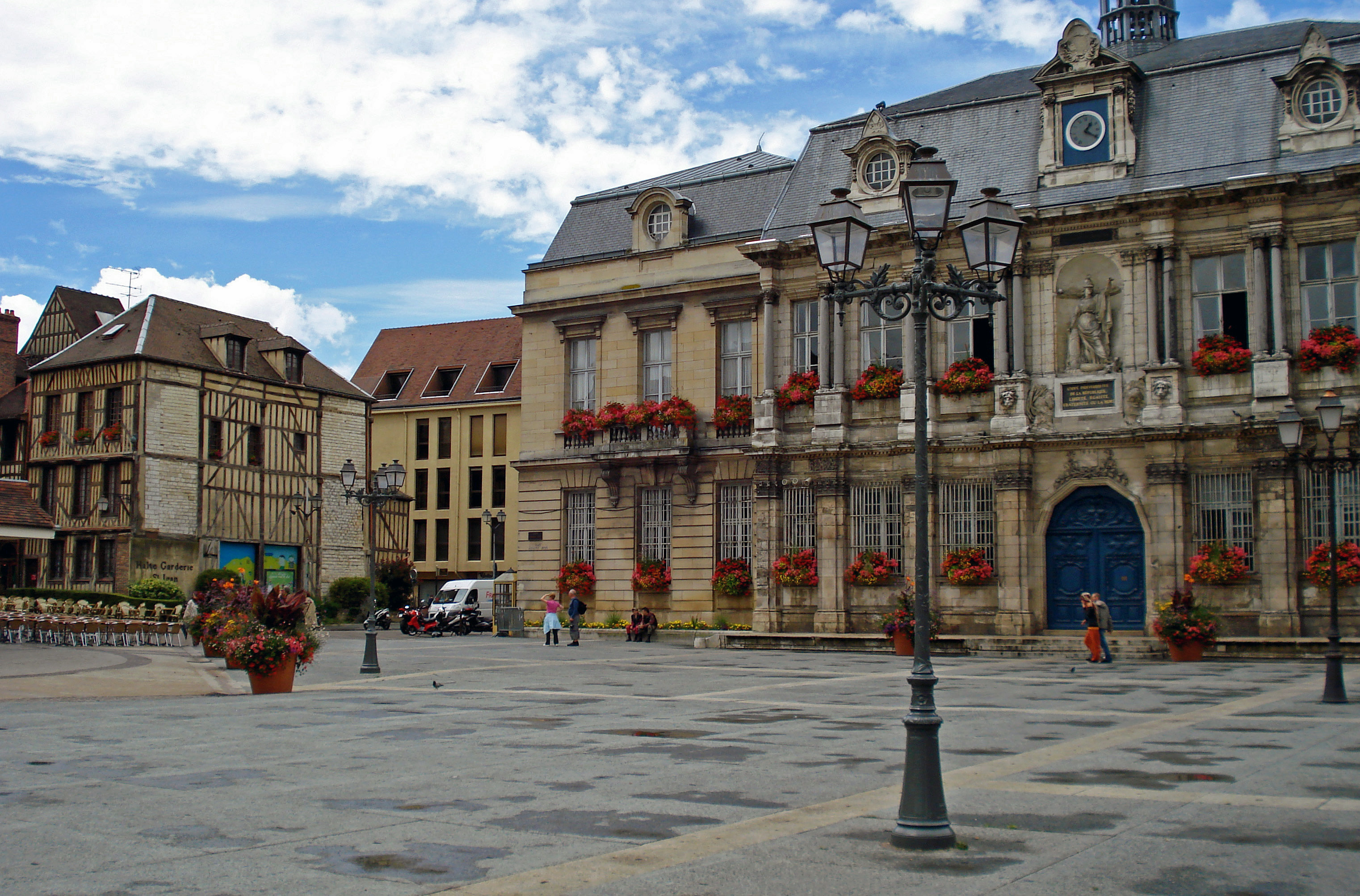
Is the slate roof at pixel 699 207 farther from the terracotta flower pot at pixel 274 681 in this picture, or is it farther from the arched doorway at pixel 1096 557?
the terracotta flower pot at pixel 274 681

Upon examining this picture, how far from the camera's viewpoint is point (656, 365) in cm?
3584

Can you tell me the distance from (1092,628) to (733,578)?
1121 cm

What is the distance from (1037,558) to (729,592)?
8.10 meters

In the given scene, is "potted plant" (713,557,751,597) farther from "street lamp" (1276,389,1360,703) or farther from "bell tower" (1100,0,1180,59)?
"bell tower" (1100,0,1180,59)

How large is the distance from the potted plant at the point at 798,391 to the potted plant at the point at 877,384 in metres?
1.07

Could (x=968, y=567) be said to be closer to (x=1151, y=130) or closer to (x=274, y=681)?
(x=1151, y=130)

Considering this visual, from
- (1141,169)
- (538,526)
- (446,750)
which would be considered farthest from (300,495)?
(446,750)

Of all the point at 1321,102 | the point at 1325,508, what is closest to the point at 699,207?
the point at 1321,102

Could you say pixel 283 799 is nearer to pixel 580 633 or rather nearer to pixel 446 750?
pixel 446 750

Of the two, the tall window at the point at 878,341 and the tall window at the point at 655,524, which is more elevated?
the tall window at the point at 878,341

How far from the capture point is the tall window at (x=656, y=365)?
117 ft

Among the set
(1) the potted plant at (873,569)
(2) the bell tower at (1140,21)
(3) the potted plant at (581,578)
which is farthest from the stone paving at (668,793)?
(2) the bell tower at (1140,21)

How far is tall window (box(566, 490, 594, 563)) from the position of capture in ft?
120

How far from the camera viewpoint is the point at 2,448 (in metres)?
49.2
